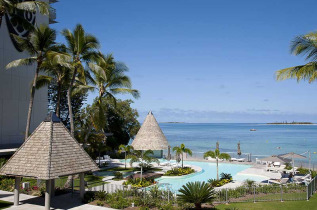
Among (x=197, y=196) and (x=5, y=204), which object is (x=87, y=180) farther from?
(x=197, y=196)

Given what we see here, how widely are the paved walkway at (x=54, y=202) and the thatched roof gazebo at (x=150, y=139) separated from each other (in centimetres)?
747

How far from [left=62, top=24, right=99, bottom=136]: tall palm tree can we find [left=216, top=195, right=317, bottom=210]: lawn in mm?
11478

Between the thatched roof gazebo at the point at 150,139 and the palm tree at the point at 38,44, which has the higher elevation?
the palm tree at the point at 38,44

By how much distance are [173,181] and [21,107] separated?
1504 cm

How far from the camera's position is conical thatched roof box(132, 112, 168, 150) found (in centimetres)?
2292

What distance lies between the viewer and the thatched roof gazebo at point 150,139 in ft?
75.1

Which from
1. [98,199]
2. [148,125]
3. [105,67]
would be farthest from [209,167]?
[98,199]

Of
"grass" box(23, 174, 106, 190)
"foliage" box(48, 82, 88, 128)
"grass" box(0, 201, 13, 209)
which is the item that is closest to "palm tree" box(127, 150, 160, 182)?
"grass" box(23, 174, 106, 190)

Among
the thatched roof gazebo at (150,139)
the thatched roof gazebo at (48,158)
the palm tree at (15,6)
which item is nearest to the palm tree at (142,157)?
the thatched roof gazebo at (150,139)

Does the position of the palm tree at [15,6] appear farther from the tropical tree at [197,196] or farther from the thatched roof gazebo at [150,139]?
the tropical tree at [197,196]

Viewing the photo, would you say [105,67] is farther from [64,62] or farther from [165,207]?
[165,207]

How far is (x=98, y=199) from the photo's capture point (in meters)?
15.4

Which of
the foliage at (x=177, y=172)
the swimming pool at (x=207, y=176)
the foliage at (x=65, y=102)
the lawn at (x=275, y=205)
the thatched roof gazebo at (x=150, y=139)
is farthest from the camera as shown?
the foliage at (x=65, y=102)

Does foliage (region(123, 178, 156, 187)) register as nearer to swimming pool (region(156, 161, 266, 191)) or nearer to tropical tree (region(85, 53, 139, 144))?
swimming pool (region(156, 161, 266, 191))
